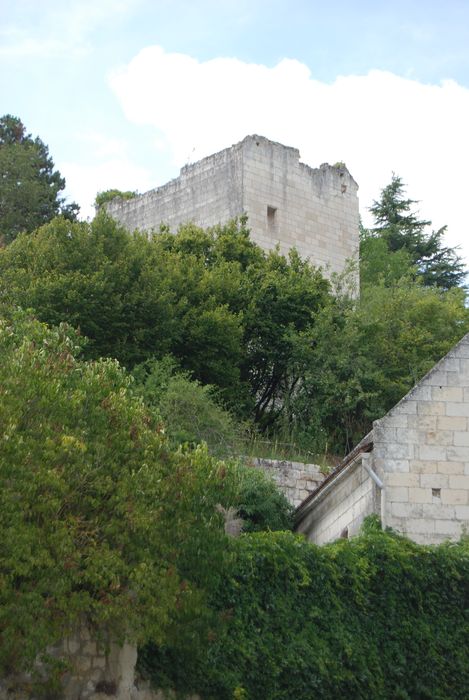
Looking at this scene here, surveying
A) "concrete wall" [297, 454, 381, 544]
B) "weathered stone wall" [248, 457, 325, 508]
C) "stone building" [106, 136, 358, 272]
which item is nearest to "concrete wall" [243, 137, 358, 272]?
"stone building" [106, 136, 358, 272]

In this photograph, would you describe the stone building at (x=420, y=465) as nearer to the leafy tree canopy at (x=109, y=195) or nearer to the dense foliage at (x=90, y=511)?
the dense foliage at (x=90, y=511)

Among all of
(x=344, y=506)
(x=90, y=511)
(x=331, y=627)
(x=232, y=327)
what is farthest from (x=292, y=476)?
(x=90, y=511)

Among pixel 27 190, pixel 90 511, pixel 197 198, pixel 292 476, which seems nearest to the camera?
pixel 90 511

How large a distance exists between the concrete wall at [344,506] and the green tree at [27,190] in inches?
878

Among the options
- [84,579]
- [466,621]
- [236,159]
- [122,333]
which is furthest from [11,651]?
[236,159]

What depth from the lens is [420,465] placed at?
20.4 meters

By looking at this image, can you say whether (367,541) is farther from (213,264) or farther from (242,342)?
(213,264)

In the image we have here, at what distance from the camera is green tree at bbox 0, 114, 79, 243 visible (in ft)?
148

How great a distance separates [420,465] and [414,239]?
32.3 m

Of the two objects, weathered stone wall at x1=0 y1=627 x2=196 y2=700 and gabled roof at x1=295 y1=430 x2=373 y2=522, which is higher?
gabled roof at x1=295 y1=430 x2=373 y2=522

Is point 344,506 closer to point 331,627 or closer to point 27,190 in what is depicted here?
point 331,627

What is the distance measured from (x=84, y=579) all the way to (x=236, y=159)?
80.6 ft

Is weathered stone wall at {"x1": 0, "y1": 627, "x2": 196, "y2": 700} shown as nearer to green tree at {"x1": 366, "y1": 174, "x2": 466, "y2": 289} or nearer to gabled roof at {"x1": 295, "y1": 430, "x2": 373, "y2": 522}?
gabled roof at {"x1": 295, "y1": 430, "x2": 373, "y2": 522}

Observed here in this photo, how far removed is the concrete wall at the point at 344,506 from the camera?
20203 mm
